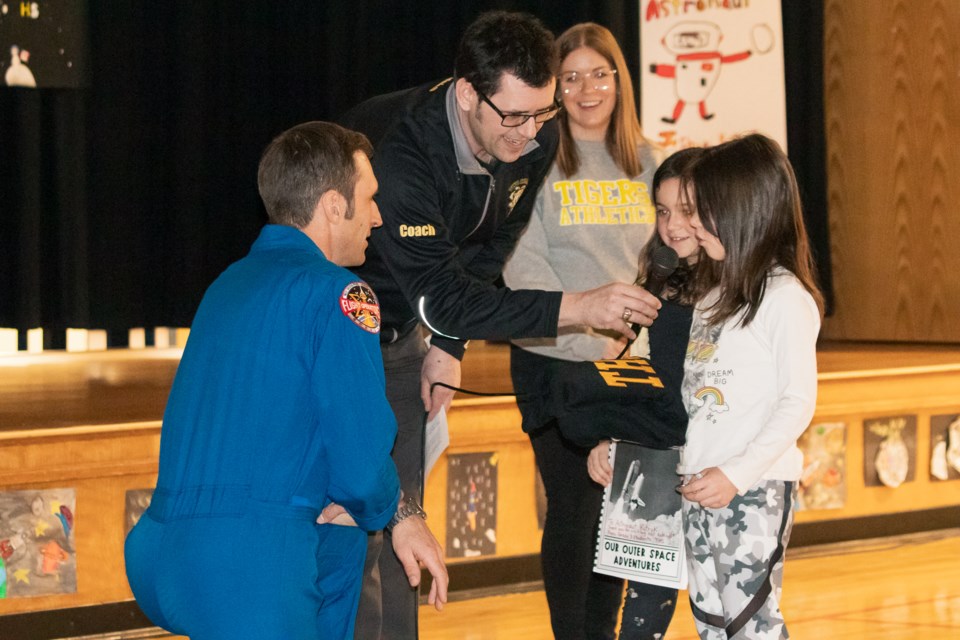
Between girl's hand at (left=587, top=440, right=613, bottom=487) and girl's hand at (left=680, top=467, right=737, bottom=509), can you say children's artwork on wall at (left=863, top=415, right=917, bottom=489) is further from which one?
girl's hand at (left=680, top=467, right=737, bottom=509)

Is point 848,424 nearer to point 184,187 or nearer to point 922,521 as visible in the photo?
point 922,521

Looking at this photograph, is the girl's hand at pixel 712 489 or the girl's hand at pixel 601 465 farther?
the girl's hand at pixel 601 465

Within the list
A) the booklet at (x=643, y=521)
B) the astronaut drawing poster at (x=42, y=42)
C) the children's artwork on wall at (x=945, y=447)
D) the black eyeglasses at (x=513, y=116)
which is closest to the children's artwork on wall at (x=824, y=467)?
the children's artwork on wall at (x=945, y=447)

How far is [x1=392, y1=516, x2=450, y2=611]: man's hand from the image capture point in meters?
1.74

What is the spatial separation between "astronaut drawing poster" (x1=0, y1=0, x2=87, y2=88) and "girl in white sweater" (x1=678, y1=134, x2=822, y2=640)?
352 cm

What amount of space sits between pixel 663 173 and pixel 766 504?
2.20ft

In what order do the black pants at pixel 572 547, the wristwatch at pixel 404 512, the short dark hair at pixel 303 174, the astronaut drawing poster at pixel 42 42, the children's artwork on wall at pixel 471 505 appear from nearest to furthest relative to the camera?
the short dark hair at pixel 303 174, the wristwatch at pixel 404 512, the black pants at pixel 572 547, the children's artwork on wall at pixel 471 505, the astronaut drawing poster at pixel 42 42

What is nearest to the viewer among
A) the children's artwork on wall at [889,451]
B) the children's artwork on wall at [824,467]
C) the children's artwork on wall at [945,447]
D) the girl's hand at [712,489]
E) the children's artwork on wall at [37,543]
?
the girl's hand at [712,489]

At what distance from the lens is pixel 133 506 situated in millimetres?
3109

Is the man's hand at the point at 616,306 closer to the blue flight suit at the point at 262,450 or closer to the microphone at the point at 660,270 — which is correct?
the microphone at the point at 660,270

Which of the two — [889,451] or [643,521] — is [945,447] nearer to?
[889,451]

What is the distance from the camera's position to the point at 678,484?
→ 7.14ft

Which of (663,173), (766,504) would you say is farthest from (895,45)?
(766,504)

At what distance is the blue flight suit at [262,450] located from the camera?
1.49 metres
